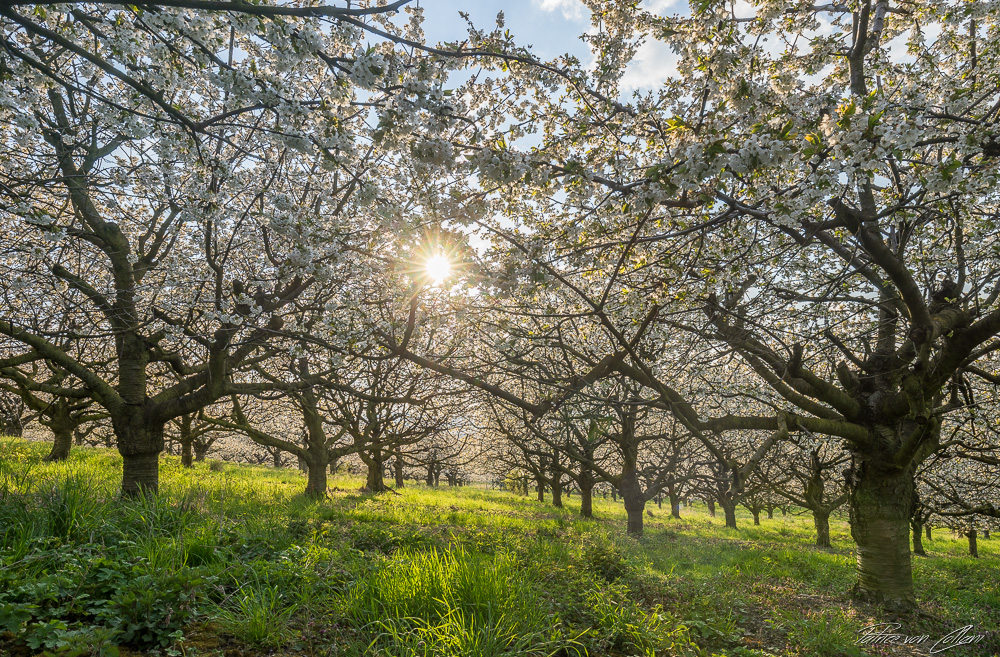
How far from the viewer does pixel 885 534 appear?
283 inches

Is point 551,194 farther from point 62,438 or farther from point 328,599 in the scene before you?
point 62,438

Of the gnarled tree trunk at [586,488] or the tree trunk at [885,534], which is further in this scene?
the gnarled tree trunk at [586,488]

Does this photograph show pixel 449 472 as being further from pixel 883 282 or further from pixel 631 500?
pixel 883 282

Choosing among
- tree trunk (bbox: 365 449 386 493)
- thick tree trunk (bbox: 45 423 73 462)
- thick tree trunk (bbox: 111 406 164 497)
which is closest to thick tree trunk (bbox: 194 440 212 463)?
thick tree trunk (bbox: 45 423 73 462)

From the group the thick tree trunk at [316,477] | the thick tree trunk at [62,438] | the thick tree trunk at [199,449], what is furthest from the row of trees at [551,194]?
the thick tree trunk at [199,449]

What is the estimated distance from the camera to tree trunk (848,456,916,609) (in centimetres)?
704

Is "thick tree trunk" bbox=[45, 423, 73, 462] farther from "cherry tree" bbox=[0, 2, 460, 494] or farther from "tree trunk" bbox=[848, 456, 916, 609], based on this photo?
"tree trunk" bbox=[848, 456, 916, 609]

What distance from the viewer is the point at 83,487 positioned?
5.11m

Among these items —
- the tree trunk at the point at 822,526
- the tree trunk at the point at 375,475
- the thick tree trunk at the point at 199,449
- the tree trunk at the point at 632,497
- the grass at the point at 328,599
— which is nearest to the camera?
the grass at the point at 328,599

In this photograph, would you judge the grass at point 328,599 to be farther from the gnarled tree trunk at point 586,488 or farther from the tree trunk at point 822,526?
the tree trunk at point 822,526

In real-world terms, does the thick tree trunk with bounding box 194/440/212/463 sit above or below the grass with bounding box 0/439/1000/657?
below

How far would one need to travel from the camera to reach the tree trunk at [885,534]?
23.1 ft

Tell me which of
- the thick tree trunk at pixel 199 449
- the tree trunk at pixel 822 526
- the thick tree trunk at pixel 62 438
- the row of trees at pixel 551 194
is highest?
the row of trees at pixel 551 194

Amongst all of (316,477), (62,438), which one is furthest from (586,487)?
(62,438)
